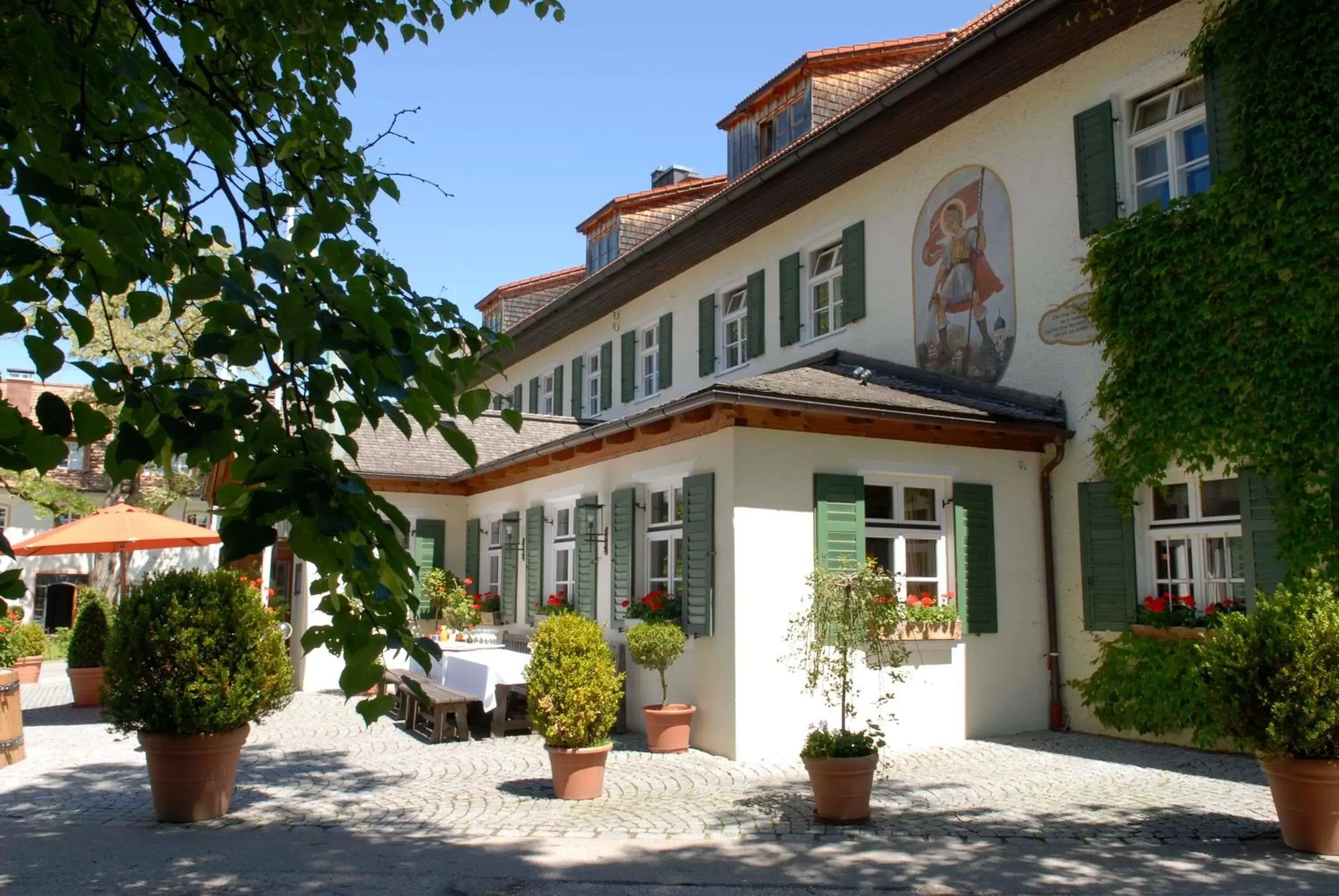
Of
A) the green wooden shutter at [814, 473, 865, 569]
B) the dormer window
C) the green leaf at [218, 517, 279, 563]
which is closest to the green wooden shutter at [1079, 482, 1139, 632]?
the green wooden shutter at [814, 473, 865, 569]

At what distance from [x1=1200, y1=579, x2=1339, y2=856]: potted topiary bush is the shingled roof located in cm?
1024

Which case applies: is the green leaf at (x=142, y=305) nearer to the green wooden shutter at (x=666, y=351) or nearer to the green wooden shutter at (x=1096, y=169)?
the green wooden shutter at (x=1096, y=169)

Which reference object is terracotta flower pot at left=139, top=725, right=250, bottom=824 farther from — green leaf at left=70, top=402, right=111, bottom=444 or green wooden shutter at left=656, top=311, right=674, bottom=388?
green wooden shutter at left=656, top=311, right=674, bottom=388

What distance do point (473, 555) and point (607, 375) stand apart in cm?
510

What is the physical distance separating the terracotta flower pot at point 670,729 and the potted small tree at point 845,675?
1733 millimetres

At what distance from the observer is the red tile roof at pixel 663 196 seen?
21.1 meters

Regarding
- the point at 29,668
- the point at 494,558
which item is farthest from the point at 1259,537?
the point at 29,668

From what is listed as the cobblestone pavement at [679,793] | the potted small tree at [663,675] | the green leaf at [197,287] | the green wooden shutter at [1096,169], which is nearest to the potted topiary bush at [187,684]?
the cobblestone pavement at [679,793]

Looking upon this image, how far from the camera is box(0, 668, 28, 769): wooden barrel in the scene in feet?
30.7

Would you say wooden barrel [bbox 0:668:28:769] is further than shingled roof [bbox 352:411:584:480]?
No

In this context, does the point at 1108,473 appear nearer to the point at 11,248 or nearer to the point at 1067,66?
the point at 1067,66

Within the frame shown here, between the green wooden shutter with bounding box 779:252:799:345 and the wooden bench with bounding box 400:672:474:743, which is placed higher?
the green wooden shutter with bounding box 779:252:799:345

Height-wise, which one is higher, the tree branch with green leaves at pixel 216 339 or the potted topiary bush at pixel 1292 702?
the tree branch with green leaves at pixel 216 339

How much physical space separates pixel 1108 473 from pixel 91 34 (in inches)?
358
